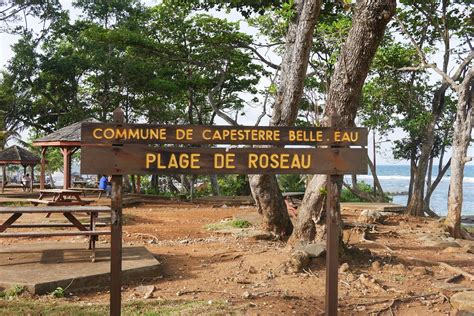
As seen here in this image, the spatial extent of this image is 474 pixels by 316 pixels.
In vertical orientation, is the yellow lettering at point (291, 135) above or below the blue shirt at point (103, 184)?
above

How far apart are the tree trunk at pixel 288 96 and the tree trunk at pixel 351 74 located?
1822 mm

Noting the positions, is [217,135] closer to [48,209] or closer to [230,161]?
[230,161]

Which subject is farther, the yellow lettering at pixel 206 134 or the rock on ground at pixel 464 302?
the rock on ground at pixel 464 302

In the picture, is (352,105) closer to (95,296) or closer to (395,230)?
(95,296)

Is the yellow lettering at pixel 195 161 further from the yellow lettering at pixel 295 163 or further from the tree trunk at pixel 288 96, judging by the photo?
the tree trunk at pixel 288 96

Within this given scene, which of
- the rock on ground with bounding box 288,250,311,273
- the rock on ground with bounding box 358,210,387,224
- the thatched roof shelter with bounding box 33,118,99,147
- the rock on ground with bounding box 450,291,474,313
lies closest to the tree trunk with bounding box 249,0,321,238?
the rock on ground with bounding box 288,250,311,273

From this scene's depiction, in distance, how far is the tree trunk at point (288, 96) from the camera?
8.84 metres

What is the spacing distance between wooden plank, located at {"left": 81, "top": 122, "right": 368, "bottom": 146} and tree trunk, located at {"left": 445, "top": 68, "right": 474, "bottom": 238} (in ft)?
27.6

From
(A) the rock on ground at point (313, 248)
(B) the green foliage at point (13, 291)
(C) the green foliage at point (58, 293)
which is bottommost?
(C) the green foliage at point (58, 293)

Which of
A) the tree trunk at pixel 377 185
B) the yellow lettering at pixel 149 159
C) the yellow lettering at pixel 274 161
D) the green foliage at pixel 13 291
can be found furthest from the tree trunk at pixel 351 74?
the tree trunk at pixel 377 185

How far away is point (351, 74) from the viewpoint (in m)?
7.07

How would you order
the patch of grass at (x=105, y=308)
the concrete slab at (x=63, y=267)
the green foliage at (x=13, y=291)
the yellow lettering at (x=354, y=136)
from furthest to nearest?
the concrete slab at (x=63, y=267), the green foliage at (x=13, y=291), the patch of grass at (x=105, y=308), the yellow lettering at (x=354, y=136)

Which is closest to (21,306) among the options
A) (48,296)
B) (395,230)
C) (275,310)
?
(48,296)

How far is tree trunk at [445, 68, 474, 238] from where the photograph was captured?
11.8 m
